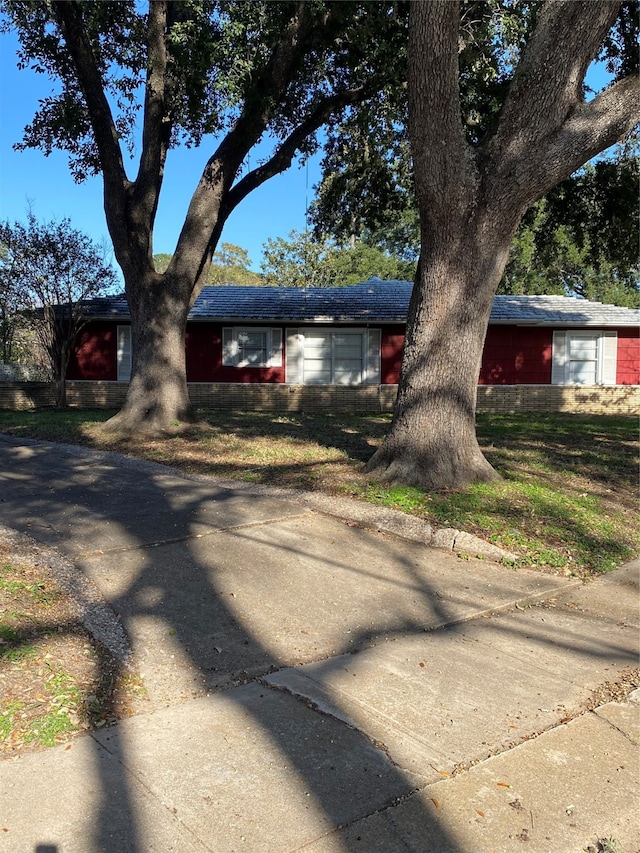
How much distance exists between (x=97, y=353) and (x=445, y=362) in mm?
Answer: 15909

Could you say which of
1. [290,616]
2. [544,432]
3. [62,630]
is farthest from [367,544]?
[544,432]

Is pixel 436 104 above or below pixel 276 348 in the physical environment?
above

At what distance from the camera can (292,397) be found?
69.5 feet

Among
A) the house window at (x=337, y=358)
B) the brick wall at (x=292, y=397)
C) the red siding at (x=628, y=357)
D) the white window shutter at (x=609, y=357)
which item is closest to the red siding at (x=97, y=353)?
the brick wall at (x=292, y=397)

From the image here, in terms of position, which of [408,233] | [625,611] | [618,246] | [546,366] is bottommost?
[625,611]

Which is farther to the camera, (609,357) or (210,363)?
(609,357)

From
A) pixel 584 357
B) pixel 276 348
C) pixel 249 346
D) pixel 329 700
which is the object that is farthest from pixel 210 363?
pixel 329 700

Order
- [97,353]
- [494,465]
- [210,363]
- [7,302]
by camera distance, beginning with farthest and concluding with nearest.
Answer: [210,363], [97,353], [7,302], [494,465]

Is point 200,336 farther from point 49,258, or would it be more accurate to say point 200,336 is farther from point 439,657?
point 439,657

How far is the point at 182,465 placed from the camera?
30.9 feet

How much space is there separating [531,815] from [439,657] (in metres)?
1.43

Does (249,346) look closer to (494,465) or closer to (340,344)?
(340,344)

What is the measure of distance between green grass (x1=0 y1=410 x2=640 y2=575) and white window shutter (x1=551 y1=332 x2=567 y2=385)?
7.00 meters

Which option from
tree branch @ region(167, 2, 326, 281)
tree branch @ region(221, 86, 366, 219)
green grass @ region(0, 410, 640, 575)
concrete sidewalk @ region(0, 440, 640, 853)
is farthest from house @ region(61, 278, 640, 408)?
concrete sidewalk @ region(0, 440, 640, 853)
